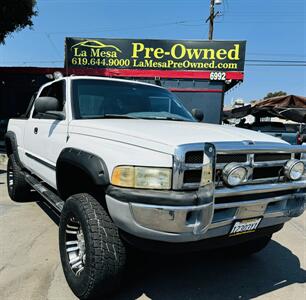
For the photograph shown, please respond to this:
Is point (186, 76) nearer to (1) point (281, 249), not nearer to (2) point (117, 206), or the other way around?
(1) point (281, 249)

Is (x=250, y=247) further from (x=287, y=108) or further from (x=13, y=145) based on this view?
(x=287, y=108)

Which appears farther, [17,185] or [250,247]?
[17,185]

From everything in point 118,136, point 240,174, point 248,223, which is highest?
point 118,136

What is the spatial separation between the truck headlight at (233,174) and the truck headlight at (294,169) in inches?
21.0

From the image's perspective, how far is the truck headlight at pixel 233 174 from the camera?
2.49 m

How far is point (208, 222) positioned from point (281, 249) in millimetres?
2307

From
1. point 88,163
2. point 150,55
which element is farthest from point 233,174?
point 150,55

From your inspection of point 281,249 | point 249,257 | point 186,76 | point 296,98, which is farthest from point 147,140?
point 296,98

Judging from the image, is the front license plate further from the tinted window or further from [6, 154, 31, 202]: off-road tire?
[6, 154, 31, 202]: off-road tire

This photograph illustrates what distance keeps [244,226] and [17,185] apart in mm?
4005

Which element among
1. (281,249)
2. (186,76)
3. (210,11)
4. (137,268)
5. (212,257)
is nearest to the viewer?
(137,268)

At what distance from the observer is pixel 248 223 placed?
2.73m

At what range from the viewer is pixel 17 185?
5500 millimetres

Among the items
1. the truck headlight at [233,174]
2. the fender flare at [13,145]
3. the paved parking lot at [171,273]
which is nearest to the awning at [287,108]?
the paved parking lot at [171,273]
